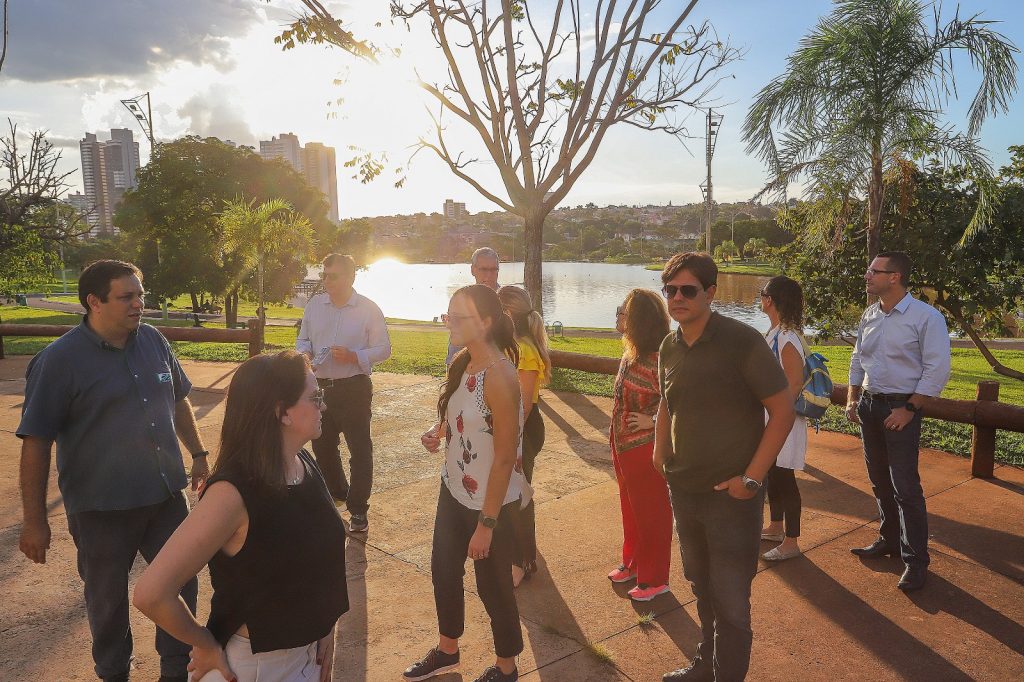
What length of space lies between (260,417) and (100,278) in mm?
1677

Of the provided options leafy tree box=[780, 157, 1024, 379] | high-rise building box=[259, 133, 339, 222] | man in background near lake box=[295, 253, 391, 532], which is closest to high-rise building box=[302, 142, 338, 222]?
high-rise building box=[259, 133, 339, 222]

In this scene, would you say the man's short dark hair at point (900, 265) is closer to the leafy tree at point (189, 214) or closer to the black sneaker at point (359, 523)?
the black sneaker at point (359, 523)

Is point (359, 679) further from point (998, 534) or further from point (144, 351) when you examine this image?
point (998, 534)

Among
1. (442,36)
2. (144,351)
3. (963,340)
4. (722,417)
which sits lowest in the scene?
(963,340)

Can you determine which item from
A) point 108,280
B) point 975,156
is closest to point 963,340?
point 975,156

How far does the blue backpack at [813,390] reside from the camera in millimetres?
4535

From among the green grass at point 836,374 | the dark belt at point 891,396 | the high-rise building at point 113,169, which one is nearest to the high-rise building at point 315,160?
the high-rise building at point 113,169

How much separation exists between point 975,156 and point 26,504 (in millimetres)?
12042

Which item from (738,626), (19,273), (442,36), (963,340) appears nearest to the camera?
(738,626)

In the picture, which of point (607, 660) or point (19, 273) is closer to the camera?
point (607, 660)

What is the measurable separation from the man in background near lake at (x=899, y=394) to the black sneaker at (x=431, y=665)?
8.76 feet

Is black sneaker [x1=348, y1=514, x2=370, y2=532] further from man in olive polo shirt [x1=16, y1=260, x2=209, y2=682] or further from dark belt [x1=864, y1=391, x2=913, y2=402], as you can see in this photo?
dark belt [x1=864, y1=391, x2=913, y2=402]

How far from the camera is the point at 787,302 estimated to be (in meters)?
4.46

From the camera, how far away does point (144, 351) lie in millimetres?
3275
